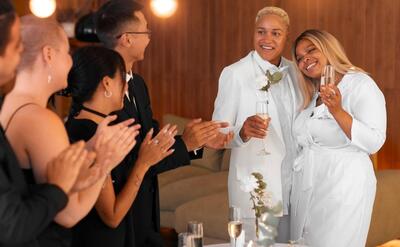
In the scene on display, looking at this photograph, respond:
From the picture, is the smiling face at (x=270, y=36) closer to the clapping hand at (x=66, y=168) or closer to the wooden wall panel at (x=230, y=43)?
the clapping hand at (x=66, y=168)

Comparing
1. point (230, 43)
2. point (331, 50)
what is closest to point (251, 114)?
point (331, 50)

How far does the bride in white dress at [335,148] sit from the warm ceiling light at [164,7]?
4.26m

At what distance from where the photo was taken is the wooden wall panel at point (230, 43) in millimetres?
6375

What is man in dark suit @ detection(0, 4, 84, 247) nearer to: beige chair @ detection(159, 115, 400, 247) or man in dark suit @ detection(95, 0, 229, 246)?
man in dark suit @ detection(95, 0, 229, 246)

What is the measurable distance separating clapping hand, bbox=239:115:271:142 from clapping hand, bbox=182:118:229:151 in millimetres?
422

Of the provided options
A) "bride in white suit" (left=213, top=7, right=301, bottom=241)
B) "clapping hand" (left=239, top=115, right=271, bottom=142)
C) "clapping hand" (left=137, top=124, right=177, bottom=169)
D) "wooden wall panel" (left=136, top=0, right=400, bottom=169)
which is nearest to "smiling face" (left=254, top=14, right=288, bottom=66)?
"bride in white suit" (left=213, top=7, right=301, bottom=241)

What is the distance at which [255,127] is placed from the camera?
3861mm

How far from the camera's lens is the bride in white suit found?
4.15 meters

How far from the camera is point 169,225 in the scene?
21.4ft

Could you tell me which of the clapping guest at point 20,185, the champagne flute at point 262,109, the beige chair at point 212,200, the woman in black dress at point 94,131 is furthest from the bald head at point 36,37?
the beige chair at point 212,200

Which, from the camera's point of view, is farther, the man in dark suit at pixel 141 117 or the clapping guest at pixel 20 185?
the man in dark suit at pixel 141 117

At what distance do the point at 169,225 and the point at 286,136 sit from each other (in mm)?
2566

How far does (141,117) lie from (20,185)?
1.44 meters

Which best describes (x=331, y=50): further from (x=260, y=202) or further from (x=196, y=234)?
(x=196, y=234)
